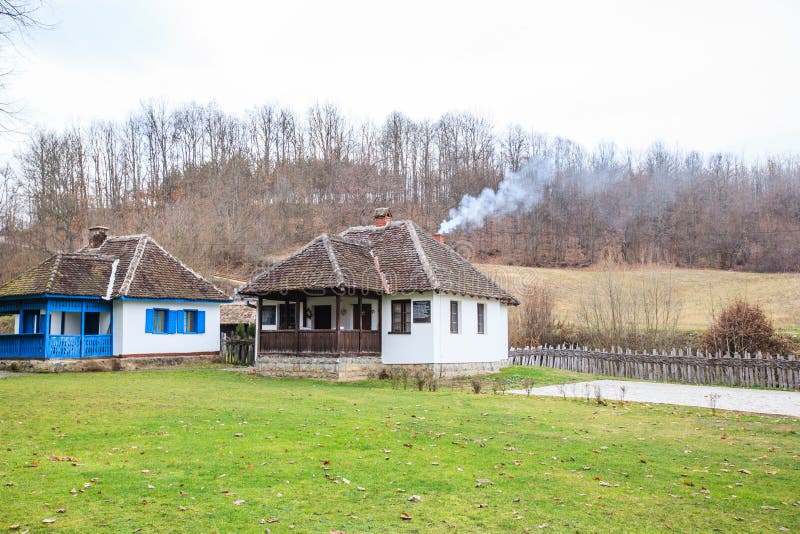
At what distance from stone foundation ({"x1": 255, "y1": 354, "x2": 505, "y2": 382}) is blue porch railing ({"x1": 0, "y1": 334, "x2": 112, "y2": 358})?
7.46m

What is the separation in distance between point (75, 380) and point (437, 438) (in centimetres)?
1500

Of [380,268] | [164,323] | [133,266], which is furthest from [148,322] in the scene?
[380,268]

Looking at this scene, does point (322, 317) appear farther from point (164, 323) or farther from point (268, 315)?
point (164, 323)

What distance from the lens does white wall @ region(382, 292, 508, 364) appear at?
81.1ft

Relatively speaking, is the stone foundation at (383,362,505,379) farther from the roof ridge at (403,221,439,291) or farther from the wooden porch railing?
the roof ridge at (403,221,439,291)

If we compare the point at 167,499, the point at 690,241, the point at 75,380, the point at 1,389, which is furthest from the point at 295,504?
the point at 690,241

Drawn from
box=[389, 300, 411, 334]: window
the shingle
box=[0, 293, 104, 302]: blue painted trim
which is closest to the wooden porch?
box=[389, 300, 411, 334]: window

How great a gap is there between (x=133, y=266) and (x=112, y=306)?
217 cm

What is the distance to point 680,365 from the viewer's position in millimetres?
24766

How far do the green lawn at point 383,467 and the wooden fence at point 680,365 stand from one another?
29.2 ft

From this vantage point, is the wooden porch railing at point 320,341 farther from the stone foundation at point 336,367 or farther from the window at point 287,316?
the window at point 287,316

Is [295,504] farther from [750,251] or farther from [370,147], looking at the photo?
[750,251]

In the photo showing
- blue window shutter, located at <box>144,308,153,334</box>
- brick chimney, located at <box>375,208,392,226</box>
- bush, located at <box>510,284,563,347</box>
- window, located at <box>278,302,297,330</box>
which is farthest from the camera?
bush, located at <box>510,284,563,347</box>

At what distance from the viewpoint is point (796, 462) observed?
32.1 ft
